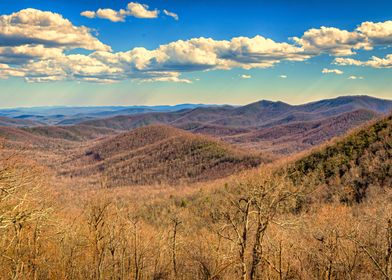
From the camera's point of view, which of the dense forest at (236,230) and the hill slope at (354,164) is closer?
the dense forest at (236,230)

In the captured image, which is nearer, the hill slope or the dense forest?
the dense forest

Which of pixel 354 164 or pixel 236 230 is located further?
pixel 354 164

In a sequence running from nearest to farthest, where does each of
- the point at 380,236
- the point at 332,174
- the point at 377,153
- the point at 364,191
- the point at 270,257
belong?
1. the point at 380,236
2. the point at 270,257
3. the point at 364,191
4. the point at 377,153
5. the point at 332,174

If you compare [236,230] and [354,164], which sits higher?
[236,230]

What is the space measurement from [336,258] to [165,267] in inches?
522

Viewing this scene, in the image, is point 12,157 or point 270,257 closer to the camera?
point 12,157

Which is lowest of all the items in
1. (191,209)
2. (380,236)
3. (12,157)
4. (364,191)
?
(191,209)

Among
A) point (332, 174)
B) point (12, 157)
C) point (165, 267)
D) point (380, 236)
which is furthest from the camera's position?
point (332, 174)

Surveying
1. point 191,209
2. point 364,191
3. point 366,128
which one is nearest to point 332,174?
point 364,191

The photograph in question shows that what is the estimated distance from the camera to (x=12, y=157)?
17156mm

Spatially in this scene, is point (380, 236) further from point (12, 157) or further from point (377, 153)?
point (377, 153)

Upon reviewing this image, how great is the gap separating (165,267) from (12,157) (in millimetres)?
16630

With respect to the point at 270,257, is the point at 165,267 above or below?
below

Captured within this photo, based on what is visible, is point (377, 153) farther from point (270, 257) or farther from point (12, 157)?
point (12, 157)
